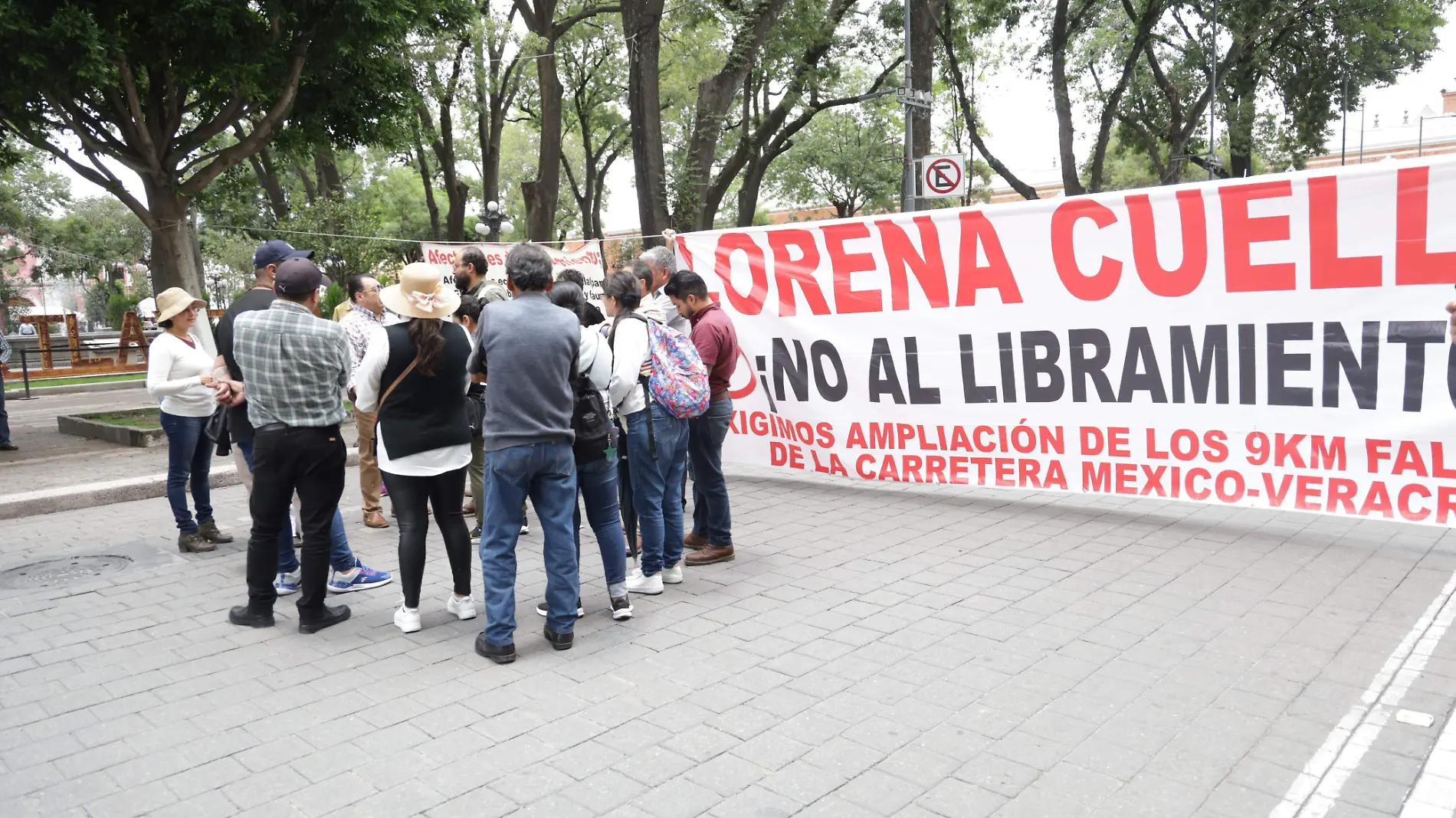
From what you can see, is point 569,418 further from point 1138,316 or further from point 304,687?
point 1138,316

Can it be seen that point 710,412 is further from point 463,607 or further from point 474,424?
point 463,607

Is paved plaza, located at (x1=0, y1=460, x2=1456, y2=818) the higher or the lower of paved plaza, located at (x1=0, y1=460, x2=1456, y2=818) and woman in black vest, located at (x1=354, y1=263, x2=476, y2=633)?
the lower

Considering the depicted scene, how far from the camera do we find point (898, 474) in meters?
7.77

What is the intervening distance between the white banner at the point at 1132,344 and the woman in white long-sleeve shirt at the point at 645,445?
247 centimetres

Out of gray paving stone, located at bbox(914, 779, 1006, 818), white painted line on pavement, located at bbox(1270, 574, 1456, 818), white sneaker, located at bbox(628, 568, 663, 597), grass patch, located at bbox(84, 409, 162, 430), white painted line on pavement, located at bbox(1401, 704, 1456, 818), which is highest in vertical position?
grass patch, located at bbox(84, 409, 162, 430)

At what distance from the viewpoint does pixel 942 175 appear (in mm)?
13523

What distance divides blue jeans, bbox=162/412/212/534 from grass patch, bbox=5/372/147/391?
19260 mm

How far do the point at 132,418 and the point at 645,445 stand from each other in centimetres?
1098

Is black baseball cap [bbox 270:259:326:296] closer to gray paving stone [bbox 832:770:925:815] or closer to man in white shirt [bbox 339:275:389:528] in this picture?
man in white shirt [bbox 339:275:389:528]

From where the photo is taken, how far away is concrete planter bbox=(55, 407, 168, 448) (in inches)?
458

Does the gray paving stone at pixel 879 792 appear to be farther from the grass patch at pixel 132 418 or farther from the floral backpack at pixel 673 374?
the grass patch at pixel 132 418

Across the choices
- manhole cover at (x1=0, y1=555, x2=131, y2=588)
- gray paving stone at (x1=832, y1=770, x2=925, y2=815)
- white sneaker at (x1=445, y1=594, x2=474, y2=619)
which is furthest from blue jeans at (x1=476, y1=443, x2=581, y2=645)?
manhole cover at (x1=0, y1=555, x2=131, y2=588)

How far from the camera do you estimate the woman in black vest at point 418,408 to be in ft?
15.2

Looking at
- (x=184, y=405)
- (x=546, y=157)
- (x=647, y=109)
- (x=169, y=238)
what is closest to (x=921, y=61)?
(x=647, y=109)
